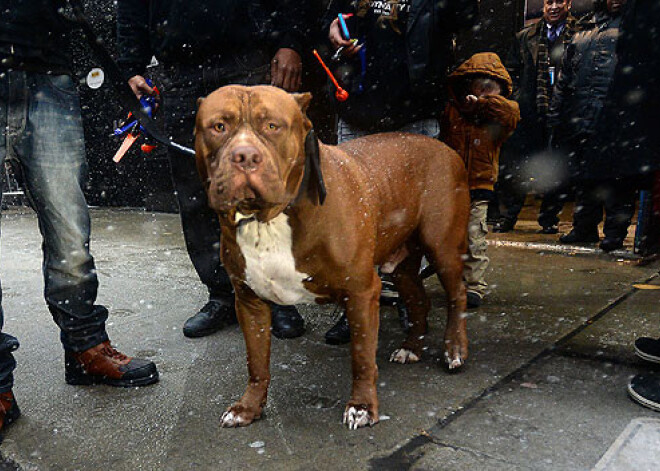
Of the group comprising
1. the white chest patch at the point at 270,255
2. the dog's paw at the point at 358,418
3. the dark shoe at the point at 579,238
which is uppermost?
the white chest patch at the point at 270,255

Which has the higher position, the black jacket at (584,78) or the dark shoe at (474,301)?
the black jacket at (584,78)

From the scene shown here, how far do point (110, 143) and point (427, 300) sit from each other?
9.20m

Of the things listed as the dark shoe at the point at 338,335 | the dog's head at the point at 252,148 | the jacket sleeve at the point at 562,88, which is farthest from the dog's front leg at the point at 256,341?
the jacket sleeve at the point at 562,88

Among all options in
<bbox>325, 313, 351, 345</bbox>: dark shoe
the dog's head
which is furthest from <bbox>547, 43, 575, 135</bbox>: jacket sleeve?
the dog's head

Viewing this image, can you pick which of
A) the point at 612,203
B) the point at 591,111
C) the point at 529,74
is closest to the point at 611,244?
the point at 612,203

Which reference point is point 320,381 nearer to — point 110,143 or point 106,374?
point 106,374

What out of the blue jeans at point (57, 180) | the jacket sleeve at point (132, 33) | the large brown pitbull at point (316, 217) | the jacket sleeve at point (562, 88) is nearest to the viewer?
the large brown pitbull at point (316, 217)

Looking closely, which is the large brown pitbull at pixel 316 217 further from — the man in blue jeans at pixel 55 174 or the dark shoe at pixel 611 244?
the dark shoe at pixel 611 244

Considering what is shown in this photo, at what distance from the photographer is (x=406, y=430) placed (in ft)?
6.64

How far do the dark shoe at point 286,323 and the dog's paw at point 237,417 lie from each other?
976 mm

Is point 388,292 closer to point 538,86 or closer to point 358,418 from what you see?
point 358,418

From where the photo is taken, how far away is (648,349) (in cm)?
244

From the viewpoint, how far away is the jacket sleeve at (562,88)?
6047mm

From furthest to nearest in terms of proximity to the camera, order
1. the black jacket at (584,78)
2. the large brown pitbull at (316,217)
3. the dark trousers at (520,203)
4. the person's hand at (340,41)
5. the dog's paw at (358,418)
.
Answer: the dark trousers at (520,203), the black jacket at (584,78), the person's hand at (340,41), the dog's paw at (358,418), the large brown pitbull at (316,217)
